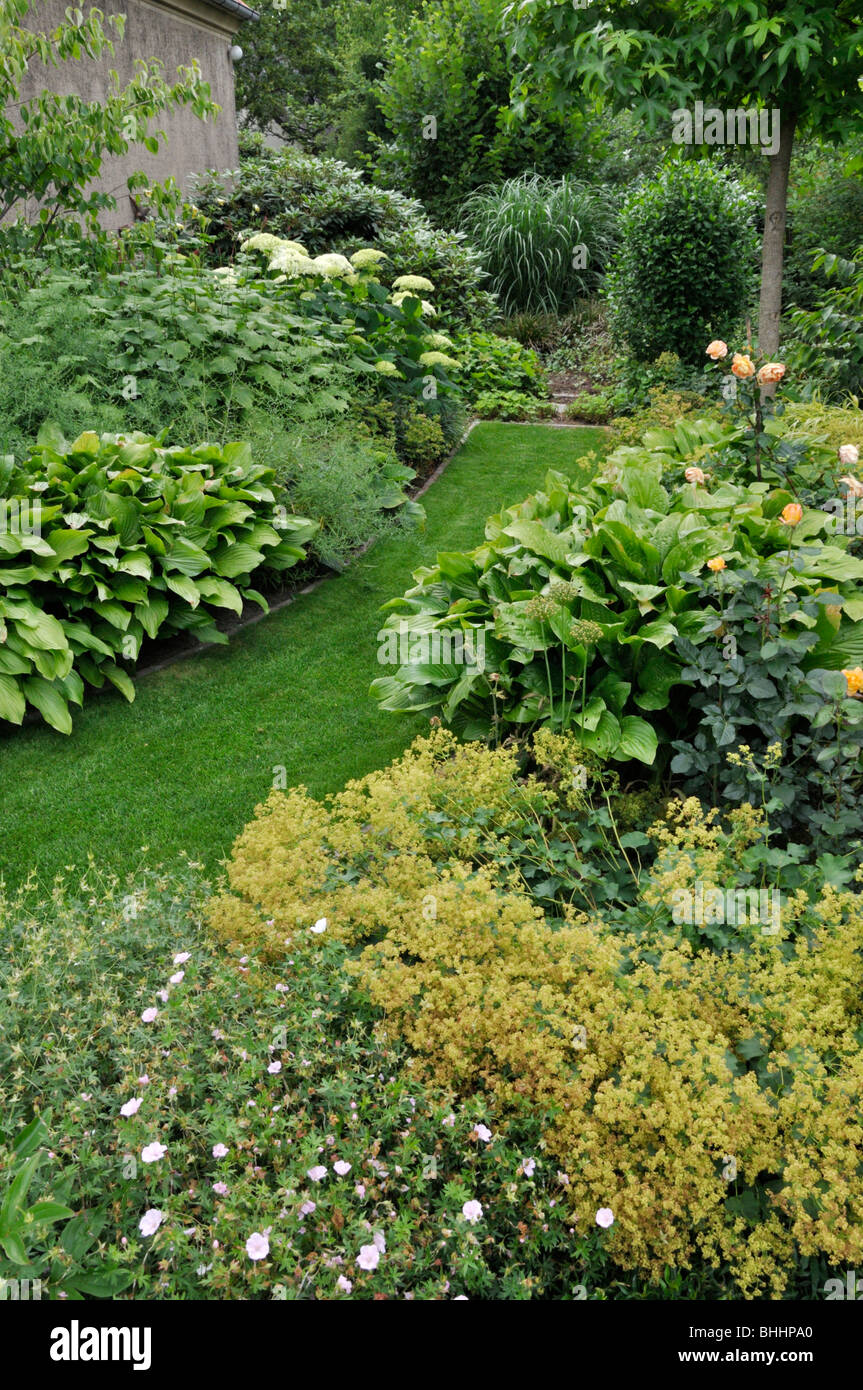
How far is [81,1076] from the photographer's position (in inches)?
83.0

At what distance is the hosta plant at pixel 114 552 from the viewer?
4.23 meters

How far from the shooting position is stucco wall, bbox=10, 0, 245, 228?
10328 mm

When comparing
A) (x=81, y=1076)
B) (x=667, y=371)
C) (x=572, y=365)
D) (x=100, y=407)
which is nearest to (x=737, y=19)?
(x=667, y=371)

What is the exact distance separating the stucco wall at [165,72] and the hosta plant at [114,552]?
7162 millimetres

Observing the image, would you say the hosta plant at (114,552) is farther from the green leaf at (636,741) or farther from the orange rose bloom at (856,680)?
the orange rose bloom at (856,680)

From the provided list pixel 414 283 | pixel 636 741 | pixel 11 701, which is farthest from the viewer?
pixel 414 283

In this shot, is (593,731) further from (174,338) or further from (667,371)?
(667,371)

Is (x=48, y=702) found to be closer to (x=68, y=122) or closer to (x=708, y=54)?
(x=68, y=122)

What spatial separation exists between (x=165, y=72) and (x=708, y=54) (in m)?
9.46

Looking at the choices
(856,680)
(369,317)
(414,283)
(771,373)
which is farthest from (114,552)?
(414,283)

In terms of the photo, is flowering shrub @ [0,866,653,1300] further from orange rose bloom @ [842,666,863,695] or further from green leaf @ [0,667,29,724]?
green leaf @ [0,667,29,724]

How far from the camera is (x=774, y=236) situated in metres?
6.56

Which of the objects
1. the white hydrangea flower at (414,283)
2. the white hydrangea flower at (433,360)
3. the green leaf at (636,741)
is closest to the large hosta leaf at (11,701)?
the green leaf at (636,741)

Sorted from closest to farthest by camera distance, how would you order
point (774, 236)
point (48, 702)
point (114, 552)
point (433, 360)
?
point (48, 702) < point (114, 552) < point (774, 236) < point (433, 360)
